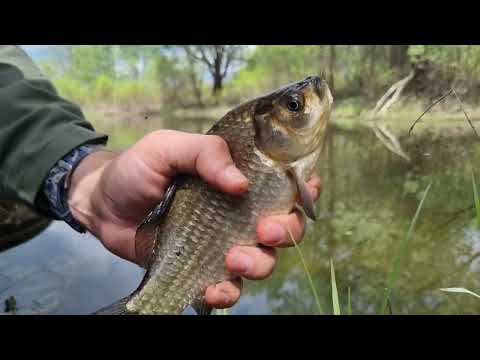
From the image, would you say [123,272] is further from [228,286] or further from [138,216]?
[228,286]

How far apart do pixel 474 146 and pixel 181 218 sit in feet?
35.8

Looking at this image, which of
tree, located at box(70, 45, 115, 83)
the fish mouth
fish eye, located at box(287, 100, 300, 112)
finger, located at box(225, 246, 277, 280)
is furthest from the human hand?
tree, located at box(70, 45, 115, 83)

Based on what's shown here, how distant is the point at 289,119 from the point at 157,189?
27.0 inches

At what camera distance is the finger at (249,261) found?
64.5 inches

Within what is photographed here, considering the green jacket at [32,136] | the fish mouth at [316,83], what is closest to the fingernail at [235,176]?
the fish mouth at [316,83]

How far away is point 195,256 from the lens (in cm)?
162

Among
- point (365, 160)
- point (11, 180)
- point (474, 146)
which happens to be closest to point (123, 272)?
point (11, 180)

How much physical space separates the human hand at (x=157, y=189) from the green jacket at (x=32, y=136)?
5.6 inches

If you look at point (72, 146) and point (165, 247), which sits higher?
point (72, 146)

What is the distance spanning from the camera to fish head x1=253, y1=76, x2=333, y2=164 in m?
1.61

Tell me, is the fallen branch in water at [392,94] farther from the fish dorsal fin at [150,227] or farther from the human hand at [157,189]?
the fish dorsal fin at [150,227]

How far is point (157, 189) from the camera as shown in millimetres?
1946

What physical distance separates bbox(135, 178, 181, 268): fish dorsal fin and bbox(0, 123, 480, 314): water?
2606 millimetres
